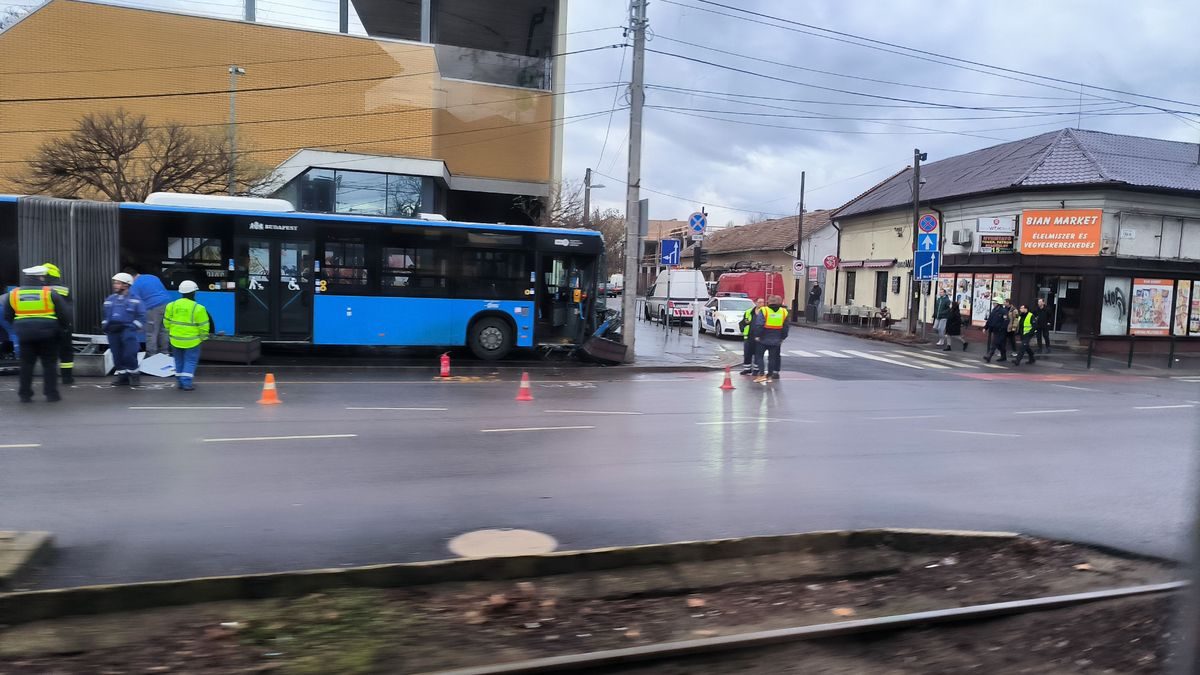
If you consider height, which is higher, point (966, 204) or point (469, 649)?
point (966, 204)

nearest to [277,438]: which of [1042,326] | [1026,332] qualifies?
[1026,332]

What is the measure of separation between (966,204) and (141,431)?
103 ft

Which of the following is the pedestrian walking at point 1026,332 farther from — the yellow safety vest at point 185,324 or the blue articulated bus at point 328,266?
the yellow safety vest at point 185,324

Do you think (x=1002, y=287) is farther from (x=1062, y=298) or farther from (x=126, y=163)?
(x=126, y=163)

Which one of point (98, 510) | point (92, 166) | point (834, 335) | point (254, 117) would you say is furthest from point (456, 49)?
point (98, 510)

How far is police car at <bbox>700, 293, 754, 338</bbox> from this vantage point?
2825cm

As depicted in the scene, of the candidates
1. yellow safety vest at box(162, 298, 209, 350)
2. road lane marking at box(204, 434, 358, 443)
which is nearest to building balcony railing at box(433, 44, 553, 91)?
yellow safety vest at box(162, 298, 209, 350)

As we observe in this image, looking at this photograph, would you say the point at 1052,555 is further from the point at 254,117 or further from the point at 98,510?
the point at 254,117

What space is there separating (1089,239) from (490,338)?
72.1 feet

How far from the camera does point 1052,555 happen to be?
572cm

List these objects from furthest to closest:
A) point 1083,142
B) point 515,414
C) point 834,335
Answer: point 834,335
point 1083,142
point 515,414

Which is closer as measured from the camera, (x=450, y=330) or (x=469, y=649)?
(x=469, y=649)

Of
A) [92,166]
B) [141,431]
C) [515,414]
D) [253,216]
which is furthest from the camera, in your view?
[92,166]

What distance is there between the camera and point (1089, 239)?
26844 mm
